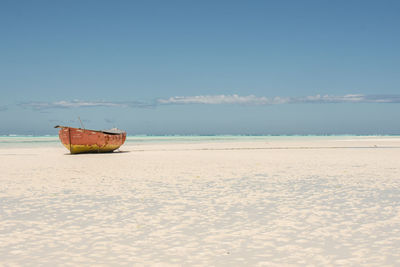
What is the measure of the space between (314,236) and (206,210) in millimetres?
2141

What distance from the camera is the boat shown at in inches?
974

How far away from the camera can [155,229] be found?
18.7ft

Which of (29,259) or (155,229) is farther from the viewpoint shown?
(155,229)

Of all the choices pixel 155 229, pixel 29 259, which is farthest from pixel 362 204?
pixel 29 259

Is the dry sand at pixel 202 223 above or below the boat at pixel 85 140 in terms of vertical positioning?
below

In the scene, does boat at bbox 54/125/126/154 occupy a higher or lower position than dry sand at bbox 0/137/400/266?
higher

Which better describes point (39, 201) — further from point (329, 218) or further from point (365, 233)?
point (365, 233)

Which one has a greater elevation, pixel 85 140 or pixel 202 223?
pixel 85 140

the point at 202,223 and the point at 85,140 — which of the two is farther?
the point at 85,140

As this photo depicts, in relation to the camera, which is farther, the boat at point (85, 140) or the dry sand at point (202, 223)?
the boat at point (85, 140)

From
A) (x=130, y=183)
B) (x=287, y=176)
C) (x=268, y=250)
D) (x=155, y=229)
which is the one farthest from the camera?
(x=287, y=176)

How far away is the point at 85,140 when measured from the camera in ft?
82.4

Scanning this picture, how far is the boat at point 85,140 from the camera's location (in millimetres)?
24750

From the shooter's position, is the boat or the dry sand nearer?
the dry sand
